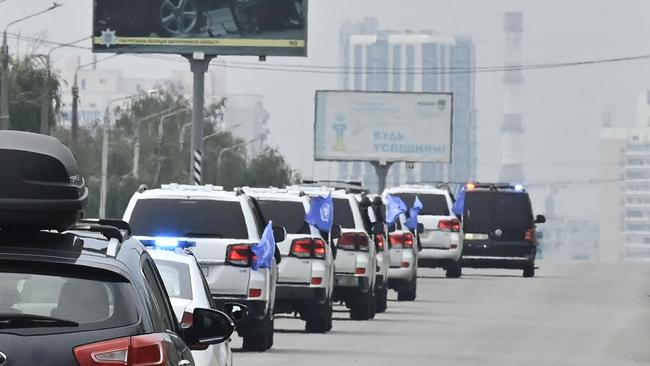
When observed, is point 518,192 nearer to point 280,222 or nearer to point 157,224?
point 280,222

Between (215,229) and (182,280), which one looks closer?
(182,280)

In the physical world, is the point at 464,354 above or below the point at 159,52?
below

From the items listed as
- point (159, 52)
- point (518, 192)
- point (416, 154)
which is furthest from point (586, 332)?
point (416, 154)

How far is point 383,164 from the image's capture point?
104m

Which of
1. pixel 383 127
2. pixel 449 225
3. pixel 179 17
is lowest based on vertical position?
pixel 449 225

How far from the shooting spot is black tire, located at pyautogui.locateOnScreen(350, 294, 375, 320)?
29.9 m

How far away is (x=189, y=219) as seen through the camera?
20.9 m

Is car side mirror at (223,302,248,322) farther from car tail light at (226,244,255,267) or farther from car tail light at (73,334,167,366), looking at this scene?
car tail light at (226,244,255,267)

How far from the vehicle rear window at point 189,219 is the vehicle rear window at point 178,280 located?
16.6ft

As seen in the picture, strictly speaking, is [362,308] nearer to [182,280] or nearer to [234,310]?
[182,280]

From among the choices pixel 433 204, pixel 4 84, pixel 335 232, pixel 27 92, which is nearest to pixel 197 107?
pixel 4 84

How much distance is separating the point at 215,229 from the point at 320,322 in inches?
223

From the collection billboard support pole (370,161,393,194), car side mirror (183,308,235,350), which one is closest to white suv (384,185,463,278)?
car side mirror (183,308,235,350)

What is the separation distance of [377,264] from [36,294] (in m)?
24.5
